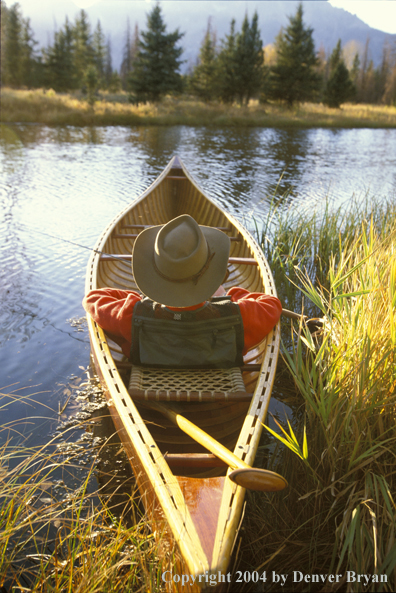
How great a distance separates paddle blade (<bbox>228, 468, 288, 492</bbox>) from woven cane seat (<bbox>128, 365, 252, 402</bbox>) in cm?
90

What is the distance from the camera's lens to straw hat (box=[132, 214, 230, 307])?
236cm

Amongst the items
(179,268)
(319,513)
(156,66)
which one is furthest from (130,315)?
(156,66)

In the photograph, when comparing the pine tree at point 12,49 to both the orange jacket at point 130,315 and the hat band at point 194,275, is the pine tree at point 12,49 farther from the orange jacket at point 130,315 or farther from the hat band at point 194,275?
the hat band at point 194,275

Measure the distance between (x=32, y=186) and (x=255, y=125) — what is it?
1813 cm

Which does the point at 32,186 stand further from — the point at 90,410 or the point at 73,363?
the point at 90,410

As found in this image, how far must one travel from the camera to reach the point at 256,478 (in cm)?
151

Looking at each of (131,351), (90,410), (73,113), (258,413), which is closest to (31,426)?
(90,410)

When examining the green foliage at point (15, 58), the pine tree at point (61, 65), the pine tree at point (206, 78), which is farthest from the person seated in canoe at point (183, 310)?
the green foliage at point (15, 58)

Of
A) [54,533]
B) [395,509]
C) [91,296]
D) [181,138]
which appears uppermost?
[181,138]

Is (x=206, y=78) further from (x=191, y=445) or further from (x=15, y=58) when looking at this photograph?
(x=191, y=445)

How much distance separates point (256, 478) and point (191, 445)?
1.01 metres

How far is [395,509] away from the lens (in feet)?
5.94

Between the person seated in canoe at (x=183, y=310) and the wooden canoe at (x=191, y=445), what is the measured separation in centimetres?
16
